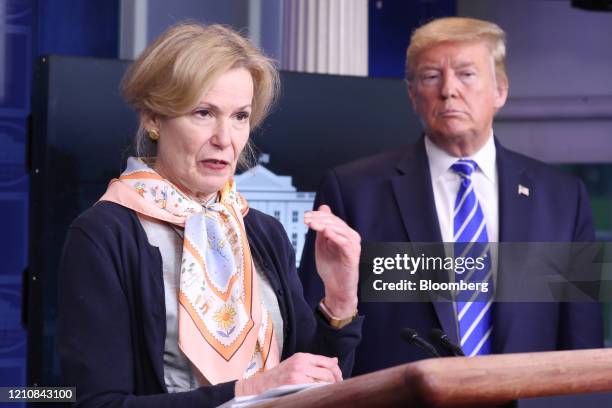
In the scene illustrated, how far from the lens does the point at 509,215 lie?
2.78m

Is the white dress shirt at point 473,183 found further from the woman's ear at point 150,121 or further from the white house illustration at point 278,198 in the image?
the woman's ear at point 150,121

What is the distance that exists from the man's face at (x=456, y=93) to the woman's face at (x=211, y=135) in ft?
3.74

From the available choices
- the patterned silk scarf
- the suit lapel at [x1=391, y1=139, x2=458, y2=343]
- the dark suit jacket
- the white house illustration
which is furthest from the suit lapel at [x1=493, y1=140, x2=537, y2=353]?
the patterned silk scarf

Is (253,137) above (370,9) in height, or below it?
below

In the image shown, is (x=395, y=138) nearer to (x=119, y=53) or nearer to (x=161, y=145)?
(x=119, y=53)

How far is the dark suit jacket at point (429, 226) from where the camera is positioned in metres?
2.71

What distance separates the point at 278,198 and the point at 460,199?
0.78 meters

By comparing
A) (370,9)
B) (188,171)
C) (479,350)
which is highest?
(370,9)

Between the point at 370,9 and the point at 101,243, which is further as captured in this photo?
the point at 370,9

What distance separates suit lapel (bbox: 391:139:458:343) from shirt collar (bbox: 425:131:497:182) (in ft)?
0.06

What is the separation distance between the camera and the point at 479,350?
2.67 m

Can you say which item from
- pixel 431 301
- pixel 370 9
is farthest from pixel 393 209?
pixel 370 9

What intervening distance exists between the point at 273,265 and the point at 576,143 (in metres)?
4.21

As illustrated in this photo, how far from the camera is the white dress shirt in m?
2.79
